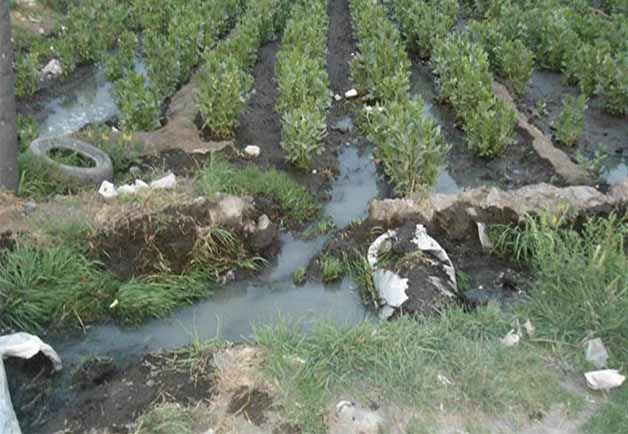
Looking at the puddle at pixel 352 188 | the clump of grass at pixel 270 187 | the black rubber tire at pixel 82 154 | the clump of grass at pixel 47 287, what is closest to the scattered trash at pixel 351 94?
the puddle at pixel 352 188

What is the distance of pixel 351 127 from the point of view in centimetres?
1044

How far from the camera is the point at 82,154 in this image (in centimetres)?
851

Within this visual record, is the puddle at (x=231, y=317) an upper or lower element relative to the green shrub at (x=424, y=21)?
lower

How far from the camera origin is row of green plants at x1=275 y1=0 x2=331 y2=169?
8930mm

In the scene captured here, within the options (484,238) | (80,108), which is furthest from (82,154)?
(484,238)

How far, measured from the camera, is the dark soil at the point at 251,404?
4.83 meters

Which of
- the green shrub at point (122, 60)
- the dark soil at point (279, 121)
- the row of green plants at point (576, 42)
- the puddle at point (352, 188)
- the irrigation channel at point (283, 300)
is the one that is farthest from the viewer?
the green shrub at point (122, 60)

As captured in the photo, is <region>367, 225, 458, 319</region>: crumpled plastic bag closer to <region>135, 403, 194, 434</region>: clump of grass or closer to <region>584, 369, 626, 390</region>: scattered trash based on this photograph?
<region>584, 369, 626, 390</region>: scattered trash

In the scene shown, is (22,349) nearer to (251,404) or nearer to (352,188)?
(251,404)

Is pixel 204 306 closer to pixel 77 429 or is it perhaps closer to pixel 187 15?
pixel 77 429

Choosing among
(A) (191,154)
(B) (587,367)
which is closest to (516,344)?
(B) (587,367)

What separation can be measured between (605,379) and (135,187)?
4.69 metres

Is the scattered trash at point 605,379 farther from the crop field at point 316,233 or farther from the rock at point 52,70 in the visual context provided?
the rock at point 52,70

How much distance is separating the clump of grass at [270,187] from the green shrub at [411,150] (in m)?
1.04
